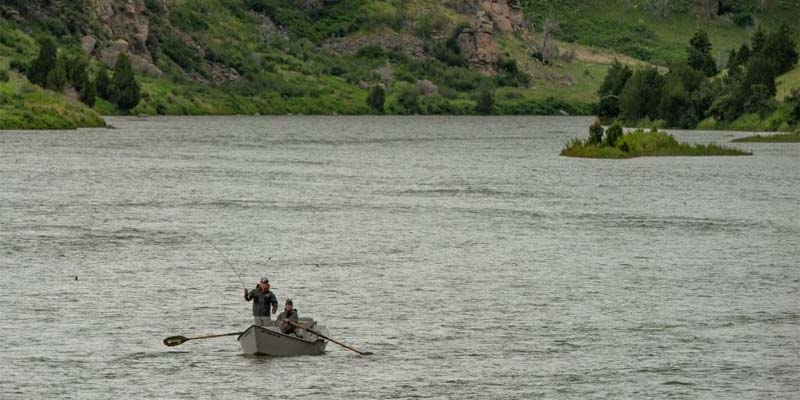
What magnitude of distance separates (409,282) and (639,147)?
97.1 metres

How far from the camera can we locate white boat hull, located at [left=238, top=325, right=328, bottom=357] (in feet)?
168

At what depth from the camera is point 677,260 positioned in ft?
256

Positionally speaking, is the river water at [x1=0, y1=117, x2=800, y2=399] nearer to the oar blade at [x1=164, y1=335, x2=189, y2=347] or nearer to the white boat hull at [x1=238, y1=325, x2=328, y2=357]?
the white boat hull at [x1=238, y1=325, x2=328, y2=357]

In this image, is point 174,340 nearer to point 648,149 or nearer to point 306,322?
point 306,322

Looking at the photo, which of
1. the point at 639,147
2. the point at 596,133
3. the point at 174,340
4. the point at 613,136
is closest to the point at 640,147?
the point at 639,147

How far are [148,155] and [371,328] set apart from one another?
103 meters

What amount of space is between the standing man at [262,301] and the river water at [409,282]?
1590mm

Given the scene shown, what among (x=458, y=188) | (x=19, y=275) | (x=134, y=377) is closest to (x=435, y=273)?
(x=19, y=275)

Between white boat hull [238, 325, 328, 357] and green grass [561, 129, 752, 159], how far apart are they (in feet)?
366

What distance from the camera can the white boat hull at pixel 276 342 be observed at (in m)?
51.2

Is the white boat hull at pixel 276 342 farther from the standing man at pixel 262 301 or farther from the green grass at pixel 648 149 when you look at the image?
the green grass at pixel 648 149

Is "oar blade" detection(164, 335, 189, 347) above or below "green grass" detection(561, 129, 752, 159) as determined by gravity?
above

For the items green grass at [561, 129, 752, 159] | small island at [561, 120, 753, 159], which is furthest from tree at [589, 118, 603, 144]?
green grass at [561, 129, 752, 159]

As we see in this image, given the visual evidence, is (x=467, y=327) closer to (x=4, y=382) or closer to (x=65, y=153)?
(x=4, y=382)
